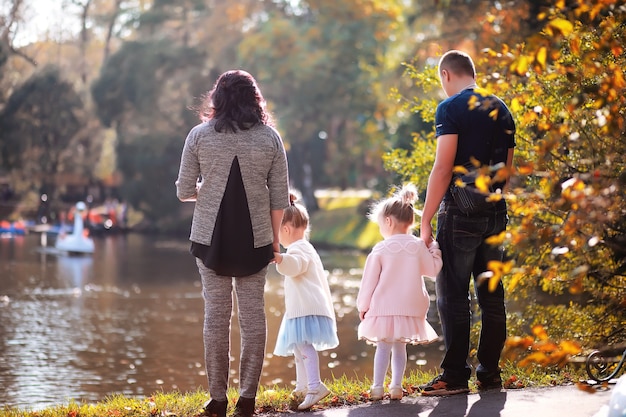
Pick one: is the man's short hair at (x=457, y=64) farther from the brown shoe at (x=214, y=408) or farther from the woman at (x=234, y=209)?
the brown shoe at (x=214, y=408)

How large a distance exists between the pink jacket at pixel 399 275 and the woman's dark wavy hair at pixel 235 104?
1.06 meters

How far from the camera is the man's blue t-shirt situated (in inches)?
225

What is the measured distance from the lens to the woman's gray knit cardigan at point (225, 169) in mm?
5426

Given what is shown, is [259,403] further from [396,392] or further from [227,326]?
[396,392]

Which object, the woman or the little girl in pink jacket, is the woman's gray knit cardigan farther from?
the little girl in pink jacket

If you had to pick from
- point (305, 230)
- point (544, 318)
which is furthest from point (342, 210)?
point (305, 230)

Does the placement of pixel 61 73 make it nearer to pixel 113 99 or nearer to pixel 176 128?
pixel 113 99

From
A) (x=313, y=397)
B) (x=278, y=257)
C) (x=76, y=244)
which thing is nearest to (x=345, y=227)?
(x=76, y=244)

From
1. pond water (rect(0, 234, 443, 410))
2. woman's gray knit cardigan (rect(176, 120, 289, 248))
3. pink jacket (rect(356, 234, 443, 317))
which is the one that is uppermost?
woman's gray knit cardigan (rect(176, 120, 289, 248))

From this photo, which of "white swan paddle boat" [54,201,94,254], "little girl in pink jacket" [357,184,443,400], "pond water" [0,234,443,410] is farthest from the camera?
"white swan paddle boat" [54,201,94,254]

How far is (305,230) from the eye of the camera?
6.08 m

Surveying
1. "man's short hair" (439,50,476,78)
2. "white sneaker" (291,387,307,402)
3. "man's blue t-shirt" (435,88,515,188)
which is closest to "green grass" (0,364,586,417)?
"white sneaker" (291,387,307,402)

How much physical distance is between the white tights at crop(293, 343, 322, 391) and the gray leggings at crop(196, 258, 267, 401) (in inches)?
14.2

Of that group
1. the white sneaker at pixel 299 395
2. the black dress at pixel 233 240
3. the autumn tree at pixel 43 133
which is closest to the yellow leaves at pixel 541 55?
the black dress at pixel 233 240
